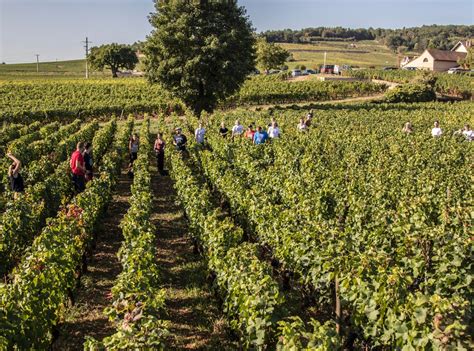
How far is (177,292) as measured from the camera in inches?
369

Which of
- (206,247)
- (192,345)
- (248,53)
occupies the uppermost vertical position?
(248,53)

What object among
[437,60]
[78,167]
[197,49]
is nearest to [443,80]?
[437,60]

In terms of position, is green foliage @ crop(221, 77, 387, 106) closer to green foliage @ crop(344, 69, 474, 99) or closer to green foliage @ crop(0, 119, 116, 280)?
green foliage @ crop(344, 69, 474, 99)

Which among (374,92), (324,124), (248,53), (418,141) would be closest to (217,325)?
(418,141)

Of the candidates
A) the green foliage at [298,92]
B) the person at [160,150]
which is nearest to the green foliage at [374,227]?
the person at [160,150]

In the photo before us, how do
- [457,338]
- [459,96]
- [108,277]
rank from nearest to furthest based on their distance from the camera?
[457,338] < [108,277] < [459,96]

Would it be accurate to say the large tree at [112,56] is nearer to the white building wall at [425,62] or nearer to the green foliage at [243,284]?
the white building wall at [425,62]

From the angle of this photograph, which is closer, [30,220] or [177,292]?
[177,292]

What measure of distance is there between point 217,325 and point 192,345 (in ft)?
2.21

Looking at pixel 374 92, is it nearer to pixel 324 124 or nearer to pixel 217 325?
pixel 324 124

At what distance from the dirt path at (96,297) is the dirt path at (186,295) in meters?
1.14

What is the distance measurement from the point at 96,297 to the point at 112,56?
85079 mm

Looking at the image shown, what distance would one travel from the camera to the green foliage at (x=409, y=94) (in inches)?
1875

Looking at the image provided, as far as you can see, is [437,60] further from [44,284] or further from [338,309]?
[44,284]
